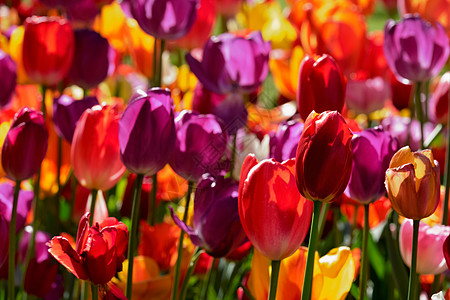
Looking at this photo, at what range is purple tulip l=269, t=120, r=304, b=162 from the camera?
66 cm

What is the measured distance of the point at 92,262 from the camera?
518 millimetres

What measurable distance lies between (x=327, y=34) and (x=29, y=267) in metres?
0.59

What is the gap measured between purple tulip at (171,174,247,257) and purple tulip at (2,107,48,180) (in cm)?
15

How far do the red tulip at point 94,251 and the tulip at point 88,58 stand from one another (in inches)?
18.4

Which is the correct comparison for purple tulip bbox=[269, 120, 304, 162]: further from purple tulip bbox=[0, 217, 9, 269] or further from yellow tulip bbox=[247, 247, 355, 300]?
purple tulip bbox=[0, 217, 9, 269]

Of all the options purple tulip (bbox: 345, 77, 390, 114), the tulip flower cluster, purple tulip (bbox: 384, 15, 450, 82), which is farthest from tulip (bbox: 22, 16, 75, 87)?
purple tulip (bbox: 345, 77, 390, 114)

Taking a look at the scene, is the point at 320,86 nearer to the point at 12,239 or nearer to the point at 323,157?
the point at 323,157

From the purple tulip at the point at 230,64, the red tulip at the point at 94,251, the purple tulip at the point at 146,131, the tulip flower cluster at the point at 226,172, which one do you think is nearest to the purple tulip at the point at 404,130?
the tulip flower cluster at the point at 226,172

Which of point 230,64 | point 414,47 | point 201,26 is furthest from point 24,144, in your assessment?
point 201,26

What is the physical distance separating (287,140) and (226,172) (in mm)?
96

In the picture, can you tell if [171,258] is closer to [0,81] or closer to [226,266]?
[226,266]

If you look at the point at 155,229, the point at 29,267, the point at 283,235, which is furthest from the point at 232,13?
the point at 283,235

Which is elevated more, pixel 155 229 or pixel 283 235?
pixel 283 235

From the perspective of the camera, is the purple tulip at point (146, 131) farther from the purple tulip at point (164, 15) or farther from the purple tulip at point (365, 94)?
the purple tulip at point (365, 94)
